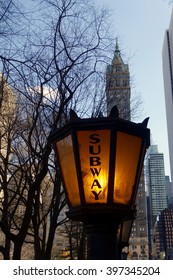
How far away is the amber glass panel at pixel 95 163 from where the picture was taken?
266 centimetres

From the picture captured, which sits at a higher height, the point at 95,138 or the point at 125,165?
the point at 95,138

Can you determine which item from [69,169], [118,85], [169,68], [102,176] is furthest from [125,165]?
[169,68]

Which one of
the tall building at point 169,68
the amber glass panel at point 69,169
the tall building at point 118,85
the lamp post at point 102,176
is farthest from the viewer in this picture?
the tall building at point 169,68

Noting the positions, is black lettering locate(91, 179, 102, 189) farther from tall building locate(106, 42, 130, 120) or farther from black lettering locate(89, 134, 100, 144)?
tall building locate(106, 42, 130, 120)

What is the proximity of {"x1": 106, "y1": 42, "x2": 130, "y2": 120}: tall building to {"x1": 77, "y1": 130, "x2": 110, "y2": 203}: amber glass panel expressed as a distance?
24.6 feet

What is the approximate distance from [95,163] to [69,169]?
248mm

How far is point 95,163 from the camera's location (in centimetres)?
268

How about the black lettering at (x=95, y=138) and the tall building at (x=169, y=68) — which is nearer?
the black lettering at (x=95, y=138)

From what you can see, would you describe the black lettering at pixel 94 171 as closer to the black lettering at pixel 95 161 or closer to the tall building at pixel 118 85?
the black lettering at pixel 95 161

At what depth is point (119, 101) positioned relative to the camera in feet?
40.8

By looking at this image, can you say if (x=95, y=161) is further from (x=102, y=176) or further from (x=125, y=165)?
→ (x=125, y=165)

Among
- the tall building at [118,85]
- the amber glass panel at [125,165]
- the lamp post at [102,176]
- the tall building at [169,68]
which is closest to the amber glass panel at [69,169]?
the lamp post at [102,176]

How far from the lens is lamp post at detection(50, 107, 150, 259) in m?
2.64
